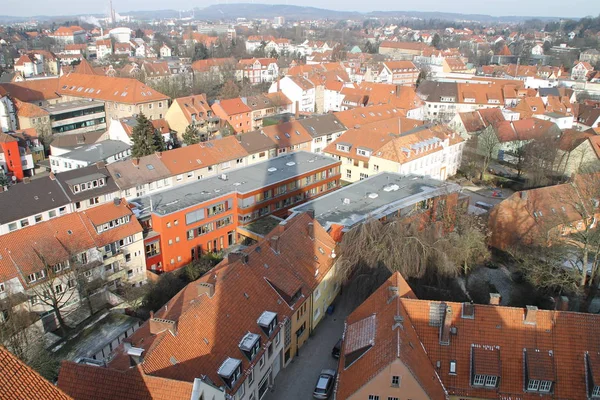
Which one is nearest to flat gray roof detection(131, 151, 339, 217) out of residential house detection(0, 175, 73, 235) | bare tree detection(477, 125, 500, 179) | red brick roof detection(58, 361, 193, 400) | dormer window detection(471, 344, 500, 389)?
residential house detection(0, 175, 73, 235)

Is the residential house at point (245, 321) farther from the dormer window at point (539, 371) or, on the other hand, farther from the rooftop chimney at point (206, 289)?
the dormer window at point (539, 371)

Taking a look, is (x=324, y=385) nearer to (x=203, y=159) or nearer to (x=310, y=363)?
(x=310, y=363)

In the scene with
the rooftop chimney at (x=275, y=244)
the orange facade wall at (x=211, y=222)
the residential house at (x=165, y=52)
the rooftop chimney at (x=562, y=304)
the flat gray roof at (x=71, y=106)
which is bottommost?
the orange facade wall at (x=211, y=222)

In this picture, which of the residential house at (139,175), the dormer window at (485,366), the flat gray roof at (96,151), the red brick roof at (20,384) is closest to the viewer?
the red brick roof at (20,384)

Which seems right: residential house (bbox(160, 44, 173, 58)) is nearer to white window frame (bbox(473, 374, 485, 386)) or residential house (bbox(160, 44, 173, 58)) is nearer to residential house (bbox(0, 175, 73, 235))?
residential house (bbox(0, 175, 73, 235))

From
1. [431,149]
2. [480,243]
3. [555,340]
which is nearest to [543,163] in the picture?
[431,149]

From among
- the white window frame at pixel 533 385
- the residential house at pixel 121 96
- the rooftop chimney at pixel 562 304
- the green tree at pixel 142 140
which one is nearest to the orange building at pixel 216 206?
the green tree at pixel 142 140

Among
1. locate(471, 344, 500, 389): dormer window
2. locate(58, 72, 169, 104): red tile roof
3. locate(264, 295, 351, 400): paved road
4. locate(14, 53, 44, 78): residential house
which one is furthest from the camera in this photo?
locate(14, 53, 44, 78): residential house
